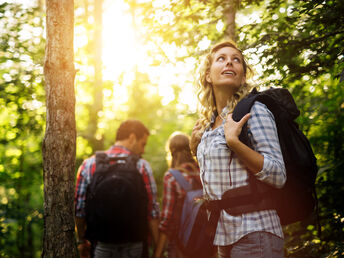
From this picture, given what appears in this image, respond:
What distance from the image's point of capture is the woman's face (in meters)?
2.43

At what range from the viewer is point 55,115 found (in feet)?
8.67

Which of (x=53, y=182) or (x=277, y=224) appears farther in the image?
(x=53, y=182)

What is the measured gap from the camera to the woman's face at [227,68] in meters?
2.43

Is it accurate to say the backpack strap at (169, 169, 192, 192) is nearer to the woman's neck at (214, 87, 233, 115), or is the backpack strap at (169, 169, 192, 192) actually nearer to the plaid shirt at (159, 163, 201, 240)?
the plaid shirt at (159, 163, 201, 240)

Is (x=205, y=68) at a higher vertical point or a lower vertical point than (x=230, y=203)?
higher

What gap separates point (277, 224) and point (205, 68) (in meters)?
1.53

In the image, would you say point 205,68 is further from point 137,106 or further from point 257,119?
point 137,106

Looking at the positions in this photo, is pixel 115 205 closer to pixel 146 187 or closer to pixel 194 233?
pixel 146 187

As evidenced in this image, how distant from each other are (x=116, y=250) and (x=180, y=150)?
156 cm

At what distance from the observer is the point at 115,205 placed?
3291mm

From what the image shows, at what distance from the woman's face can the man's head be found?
1801 millimetres

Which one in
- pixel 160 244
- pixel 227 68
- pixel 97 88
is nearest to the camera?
pixel 227 68

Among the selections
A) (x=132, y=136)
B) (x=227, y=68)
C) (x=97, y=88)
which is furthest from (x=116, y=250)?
(x=97, y=88)

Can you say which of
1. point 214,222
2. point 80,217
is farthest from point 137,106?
point 214,222
